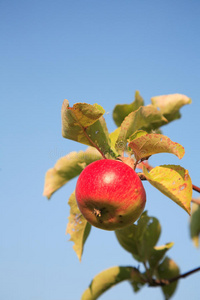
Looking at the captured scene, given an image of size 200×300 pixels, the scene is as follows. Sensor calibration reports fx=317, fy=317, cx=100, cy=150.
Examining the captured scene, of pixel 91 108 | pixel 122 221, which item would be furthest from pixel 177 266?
pixel 91 108

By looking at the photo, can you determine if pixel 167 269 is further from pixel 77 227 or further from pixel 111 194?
pixel 111 194

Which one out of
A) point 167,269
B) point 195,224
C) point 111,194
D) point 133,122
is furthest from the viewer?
point 195,224

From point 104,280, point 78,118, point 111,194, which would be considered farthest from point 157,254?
point 78,118

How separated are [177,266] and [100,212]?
3.93ft

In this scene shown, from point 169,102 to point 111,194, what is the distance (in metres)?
1.06

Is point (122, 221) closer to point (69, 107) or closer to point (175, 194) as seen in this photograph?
point (175, 194)

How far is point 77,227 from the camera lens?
211 centimetres

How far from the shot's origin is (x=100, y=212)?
1.66 meters

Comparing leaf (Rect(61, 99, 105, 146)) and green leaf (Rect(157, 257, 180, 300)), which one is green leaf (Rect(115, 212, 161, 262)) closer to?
green leaf (Rect(157, 257, 180, 300))

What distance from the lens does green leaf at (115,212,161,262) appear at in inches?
86.3

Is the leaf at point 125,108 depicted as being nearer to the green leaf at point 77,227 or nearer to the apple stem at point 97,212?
the green leaf at point 77,227

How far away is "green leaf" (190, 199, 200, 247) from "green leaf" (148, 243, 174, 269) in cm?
68

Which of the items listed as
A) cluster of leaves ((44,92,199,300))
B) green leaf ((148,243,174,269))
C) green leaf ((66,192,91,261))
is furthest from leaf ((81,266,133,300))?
green leaf ((66,192,91,261))

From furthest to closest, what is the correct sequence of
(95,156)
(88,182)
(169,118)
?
(169,118)
(95,156)
(88,182)
